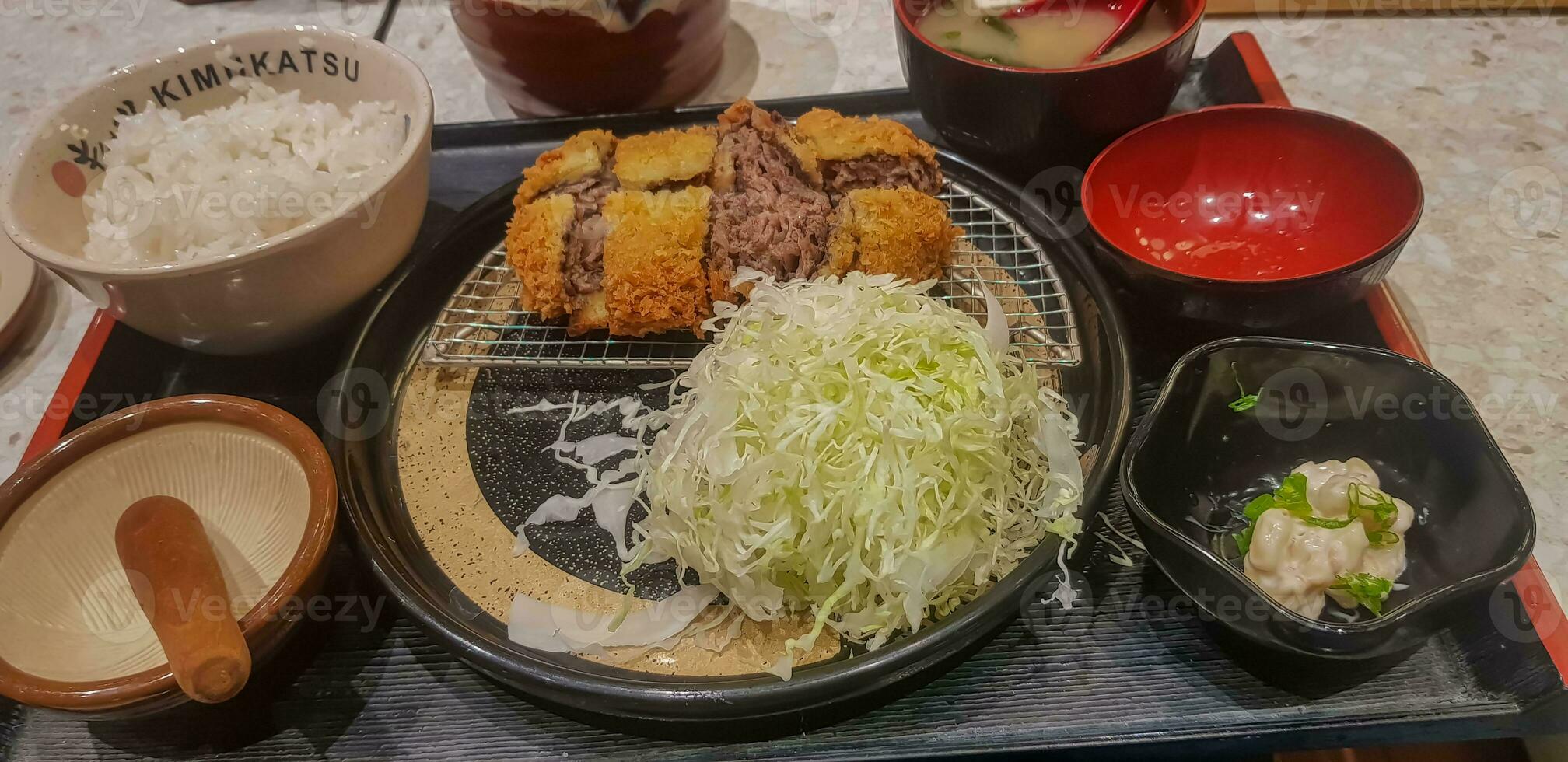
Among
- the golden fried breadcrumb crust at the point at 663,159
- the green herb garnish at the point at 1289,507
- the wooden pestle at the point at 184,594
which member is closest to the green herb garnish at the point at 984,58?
the golden fried breadcrumb crust at the point at 663,159

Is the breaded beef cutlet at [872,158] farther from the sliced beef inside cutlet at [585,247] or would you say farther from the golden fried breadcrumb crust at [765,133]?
the sliced beef inside cutlet at [585,247]

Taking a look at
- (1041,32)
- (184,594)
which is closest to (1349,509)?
(1041,32)

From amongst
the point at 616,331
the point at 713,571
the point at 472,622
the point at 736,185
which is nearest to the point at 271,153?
the point at 616,331

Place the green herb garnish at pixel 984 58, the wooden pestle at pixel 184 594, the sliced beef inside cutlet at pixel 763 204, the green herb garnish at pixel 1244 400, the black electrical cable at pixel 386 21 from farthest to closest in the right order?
the black electrical cable at pixel 386 21 → the green herb garnish at pixel 984 58 → the sliced beef inside cutlet at pixel 763 204 → the green herb garnish at pixel 1244 400 → the wooden pestle at pixel 184 594

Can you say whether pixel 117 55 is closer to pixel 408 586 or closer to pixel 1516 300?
pixel 408 586

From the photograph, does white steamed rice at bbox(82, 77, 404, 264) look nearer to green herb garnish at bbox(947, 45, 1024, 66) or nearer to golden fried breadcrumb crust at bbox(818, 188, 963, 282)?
golden fried breadcrumb crust at bbox(818, 188, 963, 282)

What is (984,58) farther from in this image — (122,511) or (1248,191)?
(122,511)

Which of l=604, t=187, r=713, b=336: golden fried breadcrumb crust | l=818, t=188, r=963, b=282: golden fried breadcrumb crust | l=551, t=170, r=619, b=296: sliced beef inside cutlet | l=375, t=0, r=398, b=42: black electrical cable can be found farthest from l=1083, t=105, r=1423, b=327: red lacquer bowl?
l=375, t=0, r=398, b=42: black electrical cable
